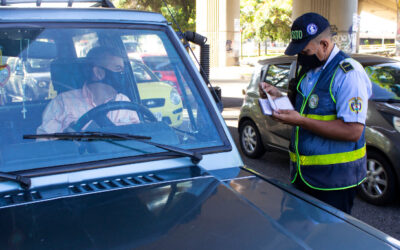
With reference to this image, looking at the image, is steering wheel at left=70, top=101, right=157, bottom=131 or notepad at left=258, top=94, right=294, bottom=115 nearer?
steering wheel at left=70, top=101, right=157, bottom=131

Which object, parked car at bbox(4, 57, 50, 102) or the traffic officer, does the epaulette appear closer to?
the traffic officer

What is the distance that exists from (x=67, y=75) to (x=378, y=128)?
143 inches

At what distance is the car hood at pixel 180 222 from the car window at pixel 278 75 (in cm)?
444

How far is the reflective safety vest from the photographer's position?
2436mm

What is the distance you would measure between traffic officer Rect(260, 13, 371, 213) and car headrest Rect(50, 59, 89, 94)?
1.08 metres

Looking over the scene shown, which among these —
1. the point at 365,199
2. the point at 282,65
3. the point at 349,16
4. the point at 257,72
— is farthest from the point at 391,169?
the point at 349,16

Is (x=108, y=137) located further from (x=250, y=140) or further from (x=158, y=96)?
(x=250, y=140)

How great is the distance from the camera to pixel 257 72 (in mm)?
6855

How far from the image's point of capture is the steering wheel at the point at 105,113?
2210 millimetres

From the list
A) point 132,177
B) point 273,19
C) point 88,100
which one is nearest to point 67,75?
point 88,100

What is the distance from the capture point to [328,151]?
2465mm

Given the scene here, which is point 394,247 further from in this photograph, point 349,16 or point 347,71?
point 349,16

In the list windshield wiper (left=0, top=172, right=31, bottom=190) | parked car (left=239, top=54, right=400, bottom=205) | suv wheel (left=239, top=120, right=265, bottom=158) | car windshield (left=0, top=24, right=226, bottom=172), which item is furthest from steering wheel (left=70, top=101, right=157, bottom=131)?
suv wheel (left=239, top=120, right=265, bottom=158)

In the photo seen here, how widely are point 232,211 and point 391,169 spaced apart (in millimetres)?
3538
